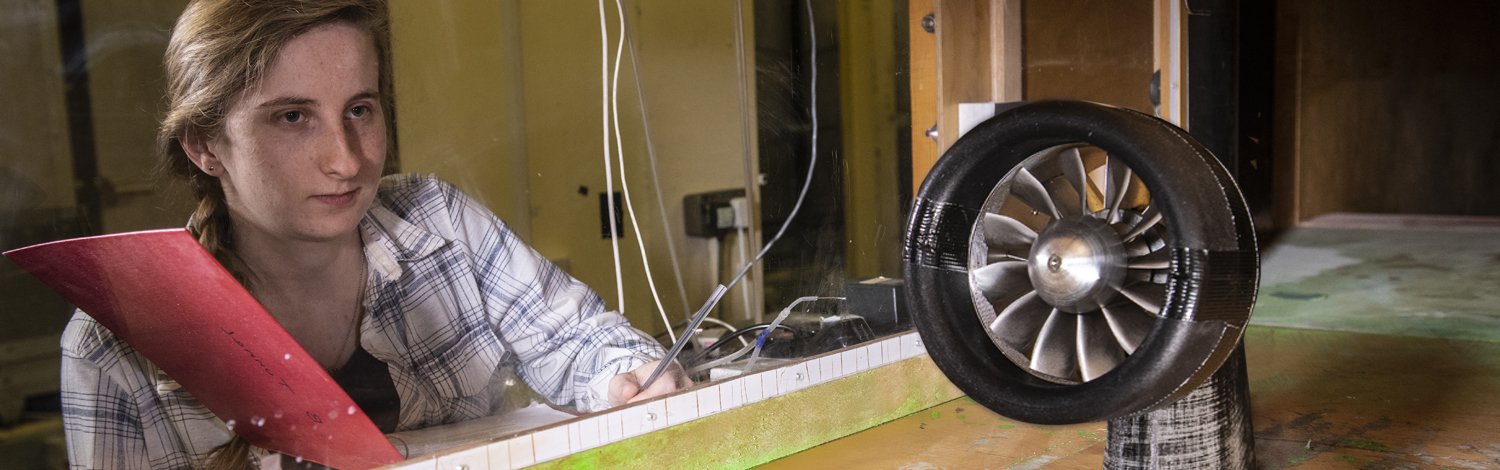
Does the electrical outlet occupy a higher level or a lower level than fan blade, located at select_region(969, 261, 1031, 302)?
higher

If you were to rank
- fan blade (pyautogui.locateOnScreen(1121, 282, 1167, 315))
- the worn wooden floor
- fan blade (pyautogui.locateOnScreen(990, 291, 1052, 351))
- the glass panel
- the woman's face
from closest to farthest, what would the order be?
1. the glass panel
2. the woman's face
3. fan blade (pyautogui.locateOnScreen(1121, 282, 1167, 315))
4. fan blade (pyautogui.locateOnScreen(990, 291, 1052, 351))
5. the worn wooden floor

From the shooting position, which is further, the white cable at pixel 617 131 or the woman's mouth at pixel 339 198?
the white cable at pixel 617 131

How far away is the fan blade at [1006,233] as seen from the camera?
1205mm

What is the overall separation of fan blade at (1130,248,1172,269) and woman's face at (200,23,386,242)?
2.43 feet

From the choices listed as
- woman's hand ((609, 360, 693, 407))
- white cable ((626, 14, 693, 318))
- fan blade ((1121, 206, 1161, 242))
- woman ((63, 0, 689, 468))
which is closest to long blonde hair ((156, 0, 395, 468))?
woman ((63, 0, 689, 468))

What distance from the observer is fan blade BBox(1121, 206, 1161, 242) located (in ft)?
3.65

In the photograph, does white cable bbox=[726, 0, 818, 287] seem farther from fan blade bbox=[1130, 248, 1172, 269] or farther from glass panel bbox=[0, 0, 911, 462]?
fan blade bbox=[1130, 248, 1172, 269]

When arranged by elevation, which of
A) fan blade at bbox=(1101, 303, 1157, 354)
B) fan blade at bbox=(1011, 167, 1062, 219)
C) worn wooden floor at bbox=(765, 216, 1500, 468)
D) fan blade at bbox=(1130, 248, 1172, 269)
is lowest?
worn wooden floor at bbox=(765, 216, 1500, 468)

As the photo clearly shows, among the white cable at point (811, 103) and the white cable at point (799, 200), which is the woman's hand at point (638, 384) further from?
the white cable at point (811, 103)

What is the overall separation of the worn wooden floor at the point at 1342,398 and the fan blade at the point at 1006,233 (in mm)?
314

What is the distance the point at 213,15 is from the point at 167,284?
218 mm

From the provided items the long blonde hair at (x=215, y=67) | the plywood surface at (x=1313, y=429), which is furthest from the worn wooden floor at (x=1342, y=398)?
the long blonde hair at (x=215, y=67)

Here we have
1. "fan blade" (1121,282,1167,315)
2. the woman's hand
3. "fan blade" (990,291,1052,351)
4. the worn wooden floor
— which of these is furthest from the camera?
the worn wooden floor

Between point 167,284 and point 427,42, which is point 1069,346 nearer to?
point 427,42
